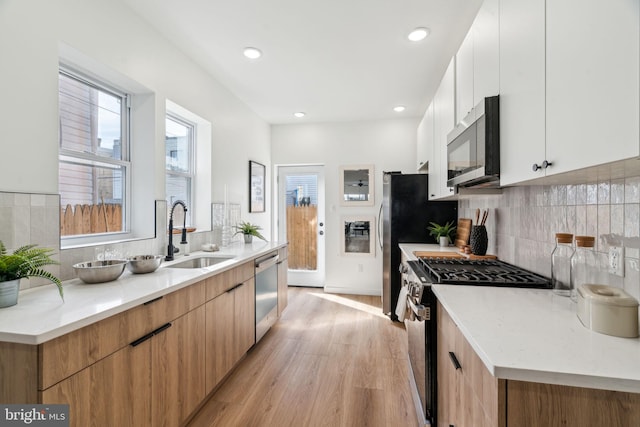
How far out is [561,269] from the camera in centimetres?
141

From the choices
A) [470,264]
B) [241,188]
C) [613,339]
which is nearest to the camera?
[613,339]

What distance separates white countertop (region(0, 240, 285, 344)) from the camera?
945mm

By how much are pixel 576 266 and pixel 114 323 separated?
1927 millimetres

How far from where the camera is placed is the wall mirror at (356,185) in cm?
443

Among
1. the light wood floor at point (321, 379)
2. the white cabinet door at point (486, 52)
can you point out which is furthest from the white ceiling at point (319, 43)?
the light wood floor at point (321, 379)

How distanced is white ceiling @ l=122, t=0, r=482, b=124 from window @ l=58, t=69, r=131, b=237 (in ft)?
2.11

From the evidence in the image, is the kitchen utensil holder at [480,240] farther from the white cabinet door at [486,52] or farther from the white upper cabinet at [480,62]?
the white cabinet door at [486,52]

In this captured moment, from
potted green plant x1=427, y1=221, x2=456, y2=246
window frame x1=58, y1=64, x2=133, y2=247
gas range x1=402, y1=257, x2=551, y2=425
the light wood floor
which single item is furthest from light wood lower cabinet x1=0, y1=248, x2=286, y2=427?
potted green plant x1=427, y1=221, x2=456, y2=246

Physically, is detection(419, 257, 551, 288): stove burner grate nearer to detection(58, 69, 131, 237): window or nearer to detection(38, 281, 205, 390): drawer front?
detection(38, 281, 205, 390): drawer front

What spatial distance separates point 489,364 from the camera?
0.76 metres

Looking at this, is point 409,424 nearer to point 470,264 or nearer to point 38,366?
point 470,264

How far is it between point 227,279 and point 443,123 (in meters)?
2.08

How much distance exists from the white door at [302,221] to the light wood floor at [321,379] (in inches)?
54.7

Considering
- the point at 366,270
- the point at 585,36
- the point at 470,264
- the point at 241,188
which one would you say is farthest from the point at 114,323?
the point at 366,270
